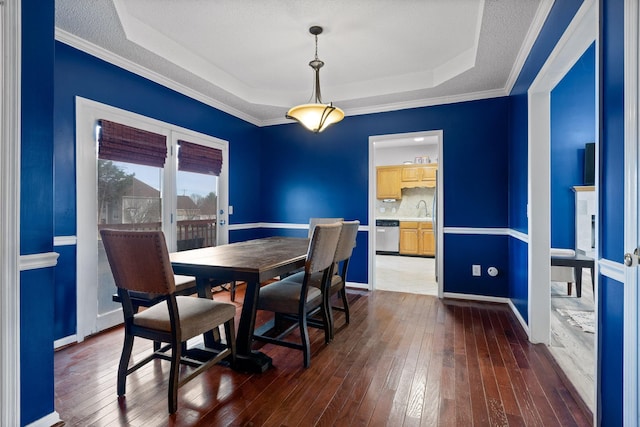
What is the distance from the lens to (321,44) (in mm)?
2992

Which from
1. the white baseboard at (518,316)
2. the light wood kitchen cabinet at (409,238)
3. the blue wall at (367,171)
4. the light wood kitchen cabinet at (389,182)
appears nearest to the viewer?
the white baseboard at (518,316)

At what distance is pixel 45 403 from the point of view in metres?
1.54

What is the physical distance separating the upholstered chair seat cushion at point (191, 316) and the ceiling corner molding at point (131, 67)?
227cm

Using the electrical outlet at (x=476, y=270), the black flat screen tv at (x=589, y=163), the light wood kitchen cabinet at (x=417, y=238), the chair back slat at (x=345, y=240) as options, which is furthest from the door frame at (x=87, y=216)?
the light wood kitchen cabinet at (x=417, y=238)

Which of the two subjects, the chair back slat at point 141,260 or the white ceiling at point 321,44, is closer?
the chair back slat at point 141,260

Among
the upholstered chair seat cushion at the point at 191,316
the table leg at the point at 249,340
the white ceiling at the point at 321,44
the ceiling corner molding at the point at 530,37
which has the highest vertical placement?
the white ceiling at the point at 321,44

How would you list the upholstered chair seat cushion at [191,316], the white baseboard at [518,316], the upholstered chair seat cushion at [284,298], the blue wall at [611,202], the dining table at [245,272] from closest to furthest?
the blue wall at [611,202]
the upholstered chair seat cushion at [191,316]
the dining table at [245,272]
the upholstered chair seat cushion at [284,298]
the white baseboard at [518,316]

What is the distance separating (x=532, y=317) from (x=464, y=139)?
2.18m

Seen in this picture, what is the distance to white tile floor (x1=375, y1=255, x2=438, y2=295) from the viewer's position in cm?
438

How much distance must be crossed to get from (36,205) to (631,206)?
8.21 ft

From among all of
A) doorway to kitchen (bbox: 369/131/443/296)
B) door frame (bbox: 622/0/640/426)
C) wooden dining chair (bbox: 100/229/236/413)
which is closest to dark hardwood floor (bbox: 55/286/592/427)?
wooden dining chair (bbox: 100/229/236/413)

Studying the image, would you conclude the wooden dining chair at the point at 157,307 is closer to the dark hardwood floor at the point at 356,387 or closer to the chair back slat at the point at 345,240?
the dark hardwood floor at the point at 356,387

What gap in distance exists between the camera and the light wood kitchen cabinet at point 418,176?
7234 millimetres

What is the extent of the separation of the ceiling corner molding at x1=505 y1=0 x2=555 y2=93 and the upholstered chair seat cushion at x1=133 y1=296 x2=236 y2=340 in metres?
2.84
